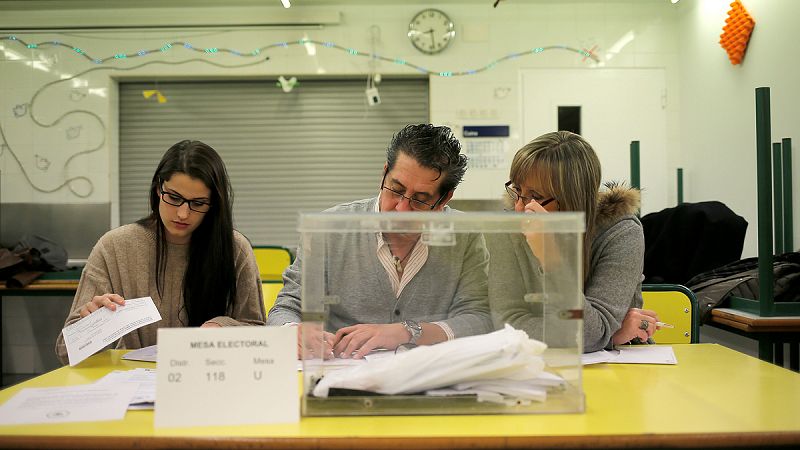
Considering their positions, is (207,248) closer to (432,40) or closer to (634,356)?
(634,356)

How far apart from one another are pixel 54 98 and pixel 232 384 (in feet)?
17.2

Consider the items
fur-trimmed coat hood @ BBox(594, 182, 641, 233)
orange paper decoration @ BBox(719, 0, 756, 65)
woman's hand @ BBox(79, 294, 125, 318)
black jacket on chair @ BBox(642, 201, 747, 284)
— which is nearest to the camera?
woman's hand @ BBox(79, 294, 125, 318)

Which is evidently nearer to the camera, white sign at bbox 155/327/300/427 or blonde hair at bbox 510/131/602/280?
white sign at bbox 155/327/300/427

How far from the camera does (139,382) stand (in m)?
1.27

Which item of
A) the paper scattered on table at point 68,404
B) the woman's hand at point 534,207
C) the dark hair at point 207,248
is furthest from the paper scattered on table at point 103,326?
the woman's hand at point 534,207

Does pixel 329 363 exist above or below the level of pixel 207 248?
below

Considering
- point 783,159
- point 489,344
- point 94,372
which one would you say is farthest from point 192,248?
point 783,159

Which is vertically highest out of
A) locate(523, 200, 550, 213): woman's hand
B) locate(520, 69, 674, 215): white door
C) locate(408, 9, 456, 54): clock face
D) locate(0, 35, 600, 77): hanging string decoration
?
locate(408, 9, 456, 54): clock face

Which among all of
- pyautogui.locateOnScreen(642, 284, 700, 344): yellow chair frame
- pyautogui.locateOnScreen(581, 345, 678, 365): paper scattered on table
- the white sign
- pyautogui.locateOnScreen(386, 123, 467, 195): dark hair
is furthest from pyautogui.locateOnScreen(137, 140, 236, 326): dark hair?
pyautogui.locateOnScreen(642, 284, 700, 344): yellow chair frame

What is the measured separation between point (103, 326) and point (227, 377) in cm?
63

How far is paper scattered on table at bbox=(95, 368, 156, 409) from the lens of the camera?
111 cm

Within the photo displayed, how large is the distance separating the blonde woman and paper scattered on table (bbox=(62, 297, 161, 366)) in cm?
91

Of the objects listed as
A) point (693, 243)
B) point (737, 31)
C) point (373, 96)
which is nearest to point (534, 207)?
point (693, 243)

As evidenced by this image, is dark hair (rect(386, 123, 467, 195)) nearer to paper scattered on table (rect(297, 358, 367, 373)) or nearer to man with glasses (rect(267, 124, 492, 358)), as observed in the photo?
man with glasses (rect(267, 124, 492, 358))
